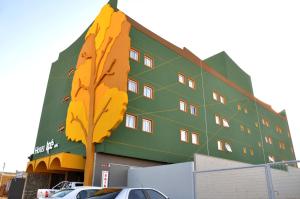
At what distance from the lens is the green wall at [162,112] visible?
23.2 metres

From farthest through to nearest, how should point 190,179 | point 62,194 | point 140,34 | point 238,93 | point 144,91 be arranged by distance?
1. point 238,93
2. point 140,34
3. point 144,91
4. point 190,179
5. point 62,194

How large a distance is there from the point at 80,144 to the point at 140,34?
12.0m

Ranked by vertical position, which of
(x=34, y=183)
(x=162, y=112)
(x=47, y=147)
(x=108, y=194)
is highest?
(x=162, y=112)

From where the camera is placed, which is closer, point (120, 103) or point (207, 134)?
point (120, 103)

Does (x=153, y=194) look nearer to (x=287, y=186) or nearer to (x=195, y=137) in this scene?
(x=287, y=186)

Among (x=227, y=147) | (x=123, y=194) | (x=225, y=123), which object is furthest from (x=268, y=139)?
(x=123, y=194)

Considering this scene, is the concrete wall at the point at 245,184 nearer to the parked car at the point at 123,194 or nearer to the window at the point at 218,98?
the parked car at the point at 123,194

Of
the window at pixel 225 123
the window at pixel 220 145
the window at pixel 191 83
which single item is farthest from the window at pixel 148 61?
the window at pixel 225 123

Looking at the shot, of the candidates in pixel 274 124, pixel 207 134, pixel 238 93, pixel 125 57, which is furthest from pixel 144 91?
pixel 274 124

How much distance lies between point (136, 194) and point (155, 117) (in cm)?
1588

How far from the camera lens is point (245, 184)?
14062 mm

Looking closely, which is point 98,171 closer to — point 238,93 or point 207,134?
point 207,134

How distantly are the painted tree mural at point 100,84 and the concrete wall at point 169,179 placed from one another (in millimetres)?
3613

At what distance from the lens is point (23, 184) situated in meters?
25.8
